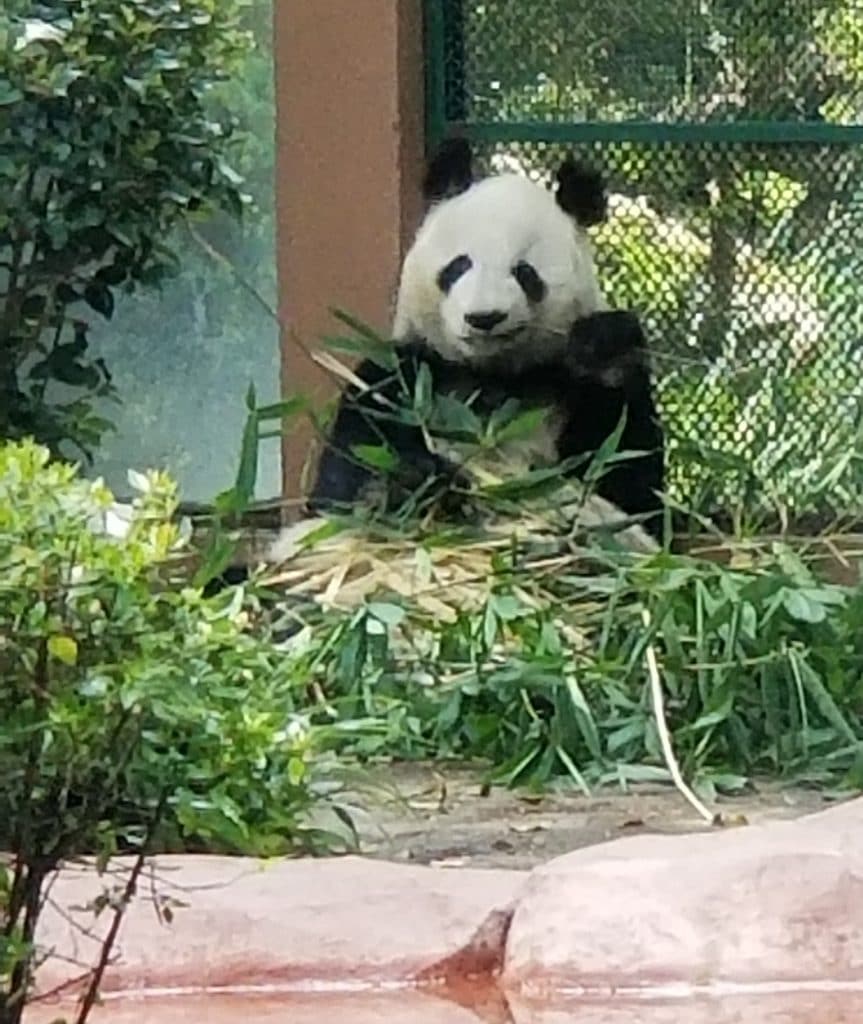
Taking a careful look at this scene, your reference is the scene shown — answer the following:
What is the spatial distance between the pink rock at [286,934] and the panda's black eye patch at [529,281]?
2398mm

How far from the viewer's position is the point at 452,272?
488cm

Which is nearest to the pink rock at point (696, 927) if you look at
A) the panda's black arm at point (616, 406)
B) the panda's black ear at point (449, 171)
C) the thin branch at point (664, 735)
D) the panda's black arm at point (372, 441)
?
the thin branch at point (664, 735)

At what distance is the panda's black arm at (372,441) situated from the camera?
15.1 ft

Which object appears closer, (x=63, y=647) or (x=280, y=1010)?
(x=63, y=647)

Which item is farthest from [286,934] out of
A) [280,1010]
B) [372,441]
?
[372,441]

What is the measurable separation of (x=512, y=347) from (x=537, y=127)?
1.91 ft

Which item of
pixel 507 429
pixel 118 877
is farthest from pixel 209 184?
pixel 118 877

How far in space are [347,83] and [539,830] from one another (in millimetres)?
2273

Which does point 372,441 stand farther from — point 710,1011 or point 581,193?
point 710,1011

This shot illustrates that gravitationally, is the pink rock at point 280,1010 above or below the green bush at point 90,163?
below

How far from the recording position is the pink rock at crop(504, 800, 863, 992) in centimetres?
252

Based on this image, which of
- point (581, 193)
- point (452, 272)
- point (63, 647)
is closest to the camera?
point (63, 647)

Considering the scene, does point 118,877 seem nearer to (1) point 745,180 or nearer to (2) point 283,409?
(2) point 283,409

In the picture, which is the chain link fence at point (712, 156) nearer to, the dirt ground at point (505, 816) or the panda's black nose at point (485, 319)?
the panda's black nose at point (485, 319)
